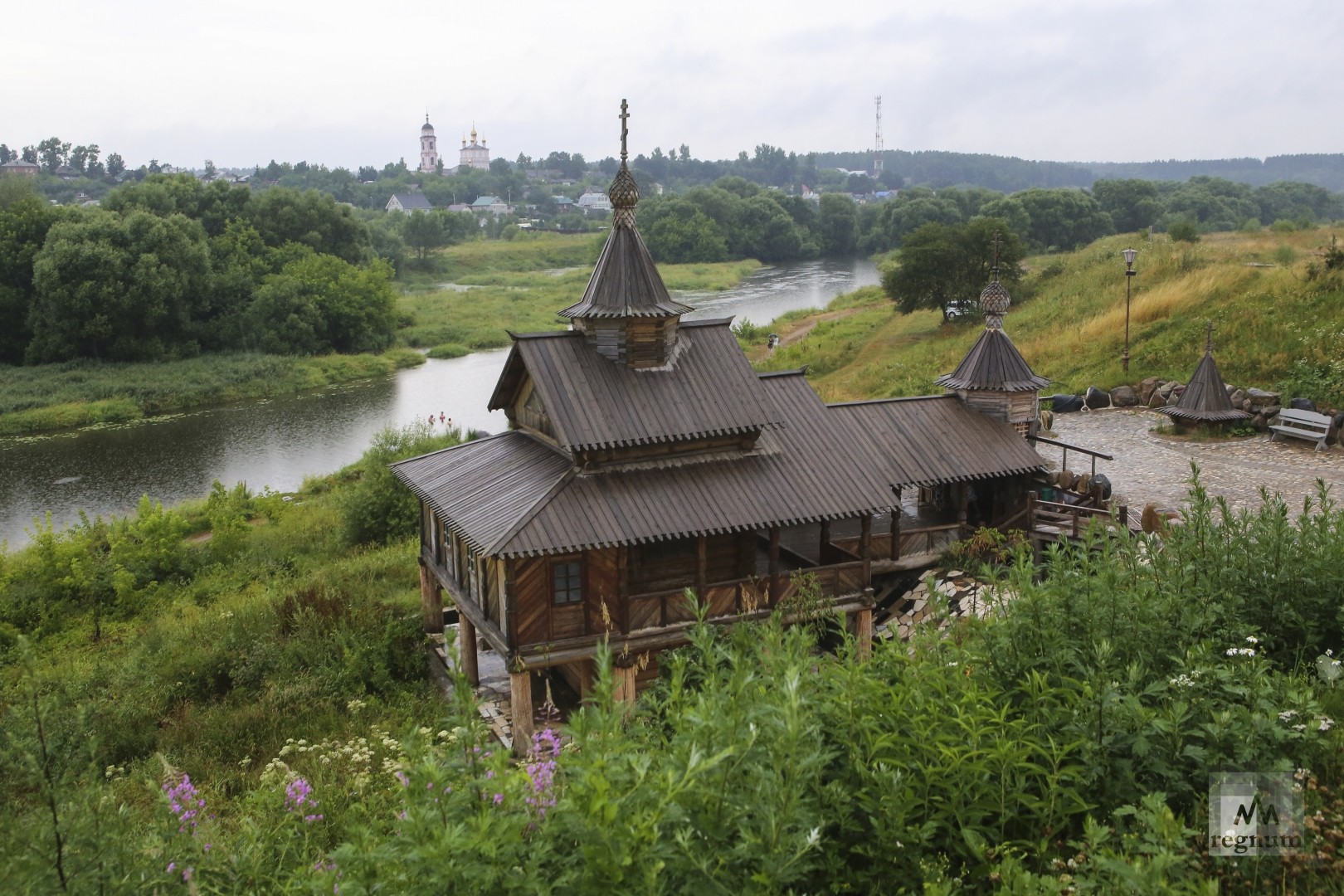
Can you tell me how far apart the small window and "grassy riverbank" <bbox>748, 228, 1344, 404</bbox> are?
16145mm

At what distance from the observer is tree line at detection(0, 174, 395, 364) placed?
140 feet

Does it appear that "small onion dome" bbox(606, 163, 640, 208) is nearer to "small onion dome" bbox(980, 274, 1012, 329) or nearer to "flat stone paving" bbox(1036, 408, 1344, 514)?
"small onion dome" bbox(980, 274, 1012, 329)

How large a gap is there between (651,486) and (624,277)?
2775mm

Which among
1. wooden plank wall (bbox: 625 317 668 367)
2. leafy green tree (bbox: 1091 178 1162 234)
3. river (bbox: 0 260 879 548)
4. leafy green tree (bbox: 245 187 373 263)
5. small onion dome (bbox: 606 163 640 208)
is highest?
leafy green tree (bbox: 1091 178 1162 234)

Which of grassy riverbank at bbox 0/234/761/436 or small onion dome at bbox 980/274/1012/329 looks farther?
grassy riverbank at bbox 0/234/761/436

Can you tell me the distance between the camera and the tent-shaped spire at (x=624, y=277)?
12695mm

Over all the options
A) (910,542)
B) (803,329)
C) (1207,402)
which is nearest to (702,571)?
(910,542)

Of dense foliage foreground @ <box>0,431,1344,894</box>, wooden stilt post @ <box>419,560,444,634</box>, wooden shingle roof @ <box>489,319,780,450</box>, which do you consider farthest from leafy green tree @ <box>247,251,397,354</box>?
dense foliage foreground @ <box>0,431,1344,894</box>

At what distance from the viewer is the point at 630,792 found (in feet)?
12.7

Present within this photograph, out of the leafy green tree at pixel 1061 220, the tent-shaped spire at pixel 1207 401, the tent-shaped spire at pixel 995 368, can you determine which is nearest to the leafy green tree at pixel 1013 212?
the leafy green tree at pixel 1061 220

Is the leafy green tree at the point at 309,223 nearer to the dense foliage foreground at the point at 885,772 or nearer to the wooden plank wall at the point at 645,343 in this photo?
the wooden plank wall at the point at 645,343

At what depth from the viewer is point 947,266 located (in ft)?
125

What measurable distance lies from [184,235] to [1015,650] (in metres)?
48.1

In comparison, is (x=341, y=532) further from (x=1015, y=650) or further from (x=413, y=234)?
(x=413, y=234)
